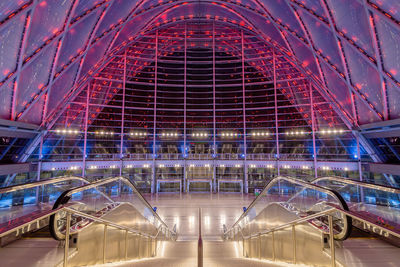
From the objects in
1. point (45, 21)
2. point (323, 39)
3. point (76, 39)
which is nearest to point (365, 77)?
point (323, 39)

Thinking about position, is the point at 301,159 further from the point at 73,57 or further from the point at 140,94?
the point at 73,57

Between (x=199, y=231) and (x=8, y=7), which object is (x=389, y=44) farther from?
(x=8, y=7)

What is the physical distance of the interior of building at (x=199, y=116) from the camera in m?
10.6

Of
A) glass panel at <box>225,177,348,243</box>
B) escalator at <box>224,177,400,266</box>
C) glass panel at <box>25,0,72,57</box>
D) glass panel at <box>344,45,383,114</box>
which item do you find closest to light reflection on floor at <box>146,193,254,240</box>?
glass panel at <box>225,177,348,243</box>

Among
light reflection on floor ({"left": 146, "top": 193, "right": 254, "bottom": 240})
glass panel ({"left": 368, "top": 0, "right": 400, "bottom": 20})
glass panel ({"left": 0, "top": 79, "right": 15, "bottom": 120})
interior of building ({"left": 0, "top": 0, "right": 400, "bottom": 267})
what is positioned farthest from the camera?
light reflection on floor ({"left": 146, "top": 193, "right": 254, "bottom": 240})

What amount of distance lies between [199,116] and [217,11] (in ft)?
44.9

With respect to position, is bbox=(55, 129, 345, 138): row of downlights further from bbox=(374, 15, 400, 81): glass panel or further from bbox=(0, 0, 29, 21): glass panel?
bbox=(0, 0, 29, 21): glass panel

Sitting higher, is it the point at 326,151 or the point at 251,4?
the point at 251,4

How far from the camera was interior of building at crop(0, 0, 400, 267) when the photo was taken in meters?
10.6

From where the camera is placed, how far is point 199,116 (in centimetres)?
3023

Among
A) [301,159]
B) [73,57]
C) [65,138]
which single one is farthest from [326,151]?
[65,138]

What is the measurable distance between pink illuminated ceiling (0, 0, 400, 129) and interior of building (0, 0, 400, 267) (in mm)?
117

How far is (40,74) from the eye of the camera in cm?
1798

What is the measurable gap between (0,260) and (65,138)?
85.2ft
